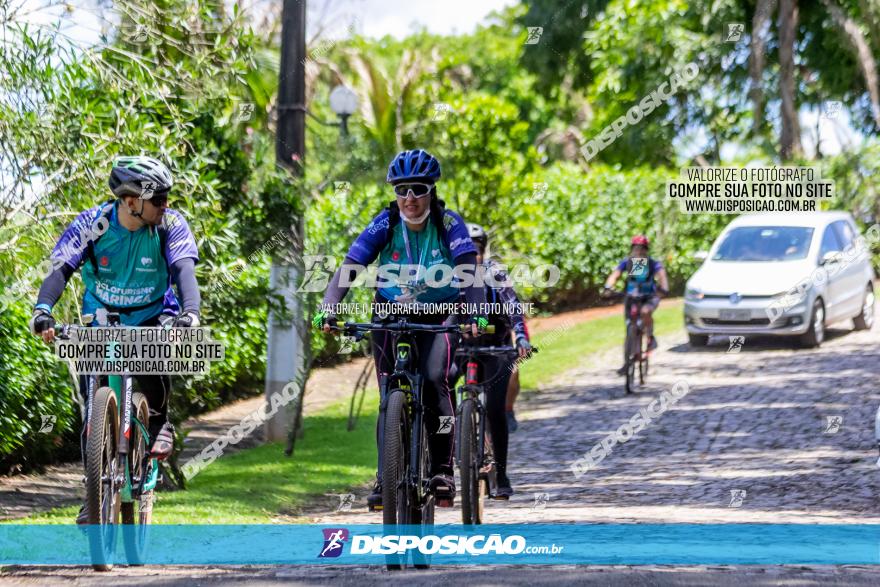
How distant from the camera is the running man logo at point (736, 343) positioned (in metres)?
22.2

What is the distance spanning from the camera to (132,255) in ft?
25.0

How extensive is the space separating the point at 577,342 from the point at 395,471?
60.9ft

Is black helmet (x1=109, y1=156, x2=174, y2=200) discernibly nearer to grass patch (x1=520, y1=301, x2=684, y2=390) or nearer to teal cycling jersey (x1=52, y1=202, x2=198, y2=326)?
teal cycling jersey (x1=52, y1=202, x2=198, y2=326)

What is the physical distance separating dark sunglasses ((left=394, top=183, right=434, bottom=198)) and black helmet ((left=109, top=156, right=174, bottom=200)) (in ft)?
4.17

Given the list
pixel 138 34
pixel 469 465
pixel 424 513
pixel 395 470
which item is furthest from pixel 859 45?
pixel 395 470

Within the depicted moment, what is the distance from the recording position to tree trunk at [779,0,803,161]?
30172mm

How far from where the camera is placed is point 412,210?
7.99 meters

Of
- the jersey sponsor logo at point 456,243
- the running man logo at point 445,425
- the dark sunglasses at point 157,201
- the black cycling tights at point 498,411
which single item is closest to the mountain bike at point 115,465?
the dark sunglasses at point 157,201

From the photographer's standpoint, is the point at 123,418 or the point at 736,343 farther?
the point at 736,343

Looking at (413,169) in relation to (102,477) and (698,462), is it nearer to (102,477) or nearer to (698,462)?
(102,477)

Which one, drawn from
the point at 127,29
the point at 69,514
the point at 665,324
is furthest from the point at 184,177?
the point at 665,324

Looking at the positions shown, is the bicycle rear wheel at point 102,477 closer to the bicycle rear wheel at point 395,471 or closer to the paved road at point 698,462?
the paved road at point 698,462

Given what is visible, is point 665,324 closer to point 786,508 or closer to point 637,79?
point 637,79

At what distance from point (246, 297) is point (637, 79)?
23121 millimetres
